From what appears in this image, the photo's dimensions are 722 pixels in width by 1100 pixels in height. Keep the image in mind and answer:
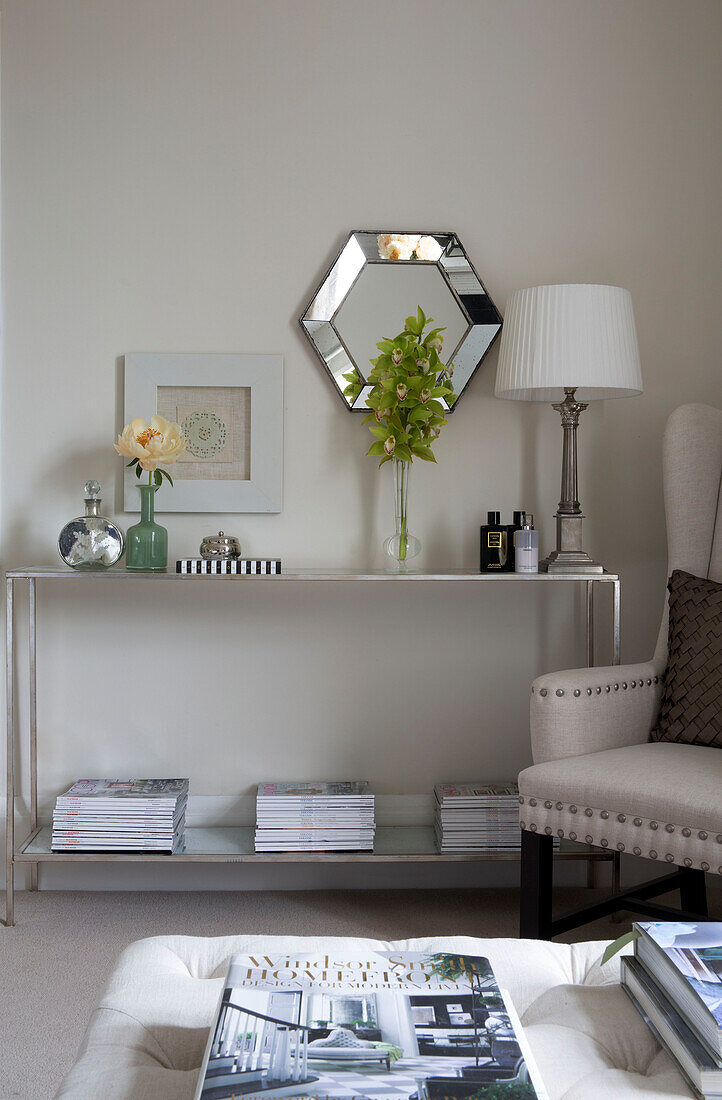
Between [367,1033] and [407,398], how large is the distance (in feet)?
5.89

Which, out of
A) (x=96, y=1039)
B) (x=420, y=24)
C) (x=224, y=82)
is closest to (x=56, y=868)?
(x=96, y=1039)

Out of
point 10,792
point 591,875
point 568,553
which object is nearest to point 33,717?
point 10,792

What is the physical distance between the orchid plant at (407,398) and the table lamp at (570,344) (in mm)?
174

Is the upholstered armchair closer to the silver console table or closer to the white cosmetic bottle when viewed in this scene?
the silver console table

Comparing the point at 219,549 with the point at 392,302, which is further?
the point at 392,302

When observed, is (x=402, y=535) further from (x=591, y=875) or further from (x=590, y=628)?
(x=591, y=875)

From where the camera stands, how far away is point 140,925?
2.33 m

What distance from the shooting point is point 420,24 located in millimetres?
2609

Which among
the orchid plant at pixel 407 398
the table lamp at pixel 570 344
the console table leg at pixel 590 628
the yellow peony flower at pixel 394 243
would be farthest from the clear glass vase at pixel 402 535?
the yellow peony flower at pixel 394 243

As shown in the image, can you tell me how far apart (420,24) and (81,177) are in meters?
1.03

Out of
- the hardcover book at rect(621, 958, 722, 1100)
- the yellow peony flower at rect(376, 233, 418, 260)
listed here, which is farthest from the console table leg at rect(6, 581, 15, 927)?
the hardcover book at rect(621, 958, 722, 1100)

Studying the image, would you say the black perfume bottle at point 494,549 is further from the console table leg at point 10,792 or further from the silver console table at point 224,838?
the console table leg at point 10,792

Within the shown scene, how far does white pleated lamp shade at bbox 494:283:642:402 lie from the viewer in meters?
2.28

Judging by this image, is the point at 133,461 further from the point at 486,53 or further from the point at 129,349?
the point at 486,53
